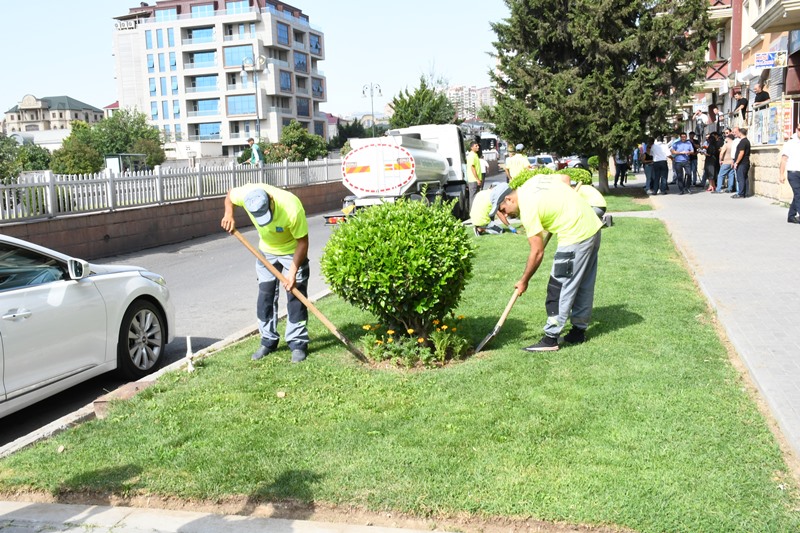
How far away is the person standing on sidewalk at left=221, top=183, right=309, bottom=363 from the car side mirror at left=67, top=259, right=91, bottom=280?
1.09m

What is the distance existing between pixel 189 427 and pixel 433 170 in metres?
14.9

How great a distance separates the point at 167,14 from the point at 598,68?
276 ft

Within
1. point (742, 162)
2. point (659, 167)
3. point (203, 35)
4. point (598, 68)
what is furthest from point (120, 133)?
point (742, 162)

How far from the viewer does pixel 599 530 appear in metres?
3.57

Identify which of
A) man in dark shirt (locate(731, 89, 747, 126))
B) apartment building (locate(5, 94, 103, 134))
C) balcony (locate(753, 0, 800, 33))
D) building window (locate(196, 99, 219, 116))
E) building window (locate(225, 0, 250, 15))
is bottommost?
man in dark shirt (locate(731, 89, 747, 126))

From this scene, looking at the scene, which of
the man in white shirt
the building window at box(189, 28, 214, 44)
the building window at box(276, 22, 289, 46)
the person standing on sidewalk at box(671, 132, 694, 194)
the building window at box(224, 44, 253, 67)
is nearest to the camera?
the man in white shirt

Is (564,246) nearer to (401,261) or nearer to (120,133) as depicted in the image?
(401,261)

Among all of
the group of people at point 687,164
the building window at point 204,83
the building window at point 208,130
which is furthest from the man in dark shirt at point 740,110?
the building window at point 204,83

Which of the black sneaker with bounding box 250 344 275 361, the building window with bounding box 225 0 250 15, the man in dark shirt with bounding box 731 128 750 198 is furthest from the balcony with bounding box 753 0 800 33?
the building window with bounding box 225 0 250 15

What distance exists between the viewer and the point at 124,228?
16391 mm

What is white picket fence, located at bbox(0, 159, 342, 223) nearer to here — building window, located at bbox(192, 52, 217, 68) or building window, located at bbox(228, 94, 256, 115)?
building window, located at bbox(228, 94, 256, 115)

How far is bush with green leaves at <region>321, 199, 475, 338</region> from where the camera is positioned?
5.81 m

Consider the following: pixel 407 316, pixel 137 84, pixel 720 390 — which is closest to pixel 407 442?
pixel 407 316

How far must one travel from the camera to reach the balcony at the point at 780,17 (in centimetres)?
1748
